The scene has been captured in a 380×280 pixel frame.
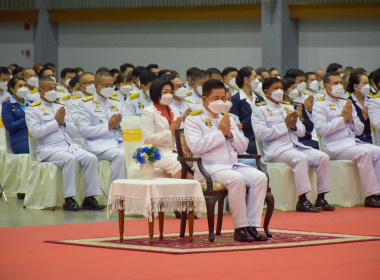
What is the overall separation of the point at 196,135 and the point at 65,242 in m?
1.45

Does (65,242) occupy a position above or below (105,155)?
below

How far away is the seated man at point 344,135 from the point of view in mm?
10133

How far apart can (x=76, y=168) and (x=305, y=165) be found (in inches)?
103

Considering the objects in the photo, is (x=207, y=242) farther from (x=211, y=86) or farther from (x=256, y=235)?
(x=211, y=86)

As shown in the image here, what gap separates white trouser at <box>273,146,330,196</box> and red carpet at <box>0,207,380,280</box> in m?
1.84

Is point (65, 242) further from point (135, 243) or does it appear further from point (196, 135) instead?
point (196, 135)

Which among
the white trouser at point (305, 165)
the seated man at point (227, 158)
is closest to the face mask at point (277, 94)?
the white trouser at point (305, 165)

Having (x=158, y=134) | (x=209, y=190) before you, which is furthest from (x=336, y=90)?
(x=209, y=190)

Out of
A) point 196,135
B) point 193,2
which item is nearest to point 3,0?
point 193,2

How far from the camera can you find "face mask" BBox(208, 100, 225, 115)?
7523 mm

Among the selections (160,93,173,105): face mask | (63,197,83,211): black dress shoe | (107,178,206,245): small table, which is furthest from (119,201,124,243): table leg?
(63,197,83,211): black dress shoe

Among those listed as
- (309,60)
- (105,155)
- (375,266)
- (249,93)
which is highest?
(309,60)

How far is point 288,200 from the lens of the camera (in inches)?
384

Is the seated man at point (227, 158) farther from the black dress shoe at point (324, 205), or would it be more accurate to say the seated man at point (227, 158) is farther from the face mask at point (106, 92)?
the face mask at point (106, 92)
